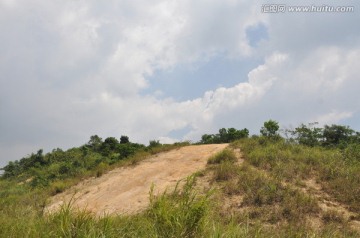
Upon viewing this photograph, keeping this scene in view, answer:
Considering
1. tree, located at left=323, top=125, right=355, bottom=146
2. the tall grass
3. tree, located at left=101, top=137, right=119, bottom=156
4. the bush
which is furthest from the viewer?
tree, located at left=101, top=137, right=119, bottom=156

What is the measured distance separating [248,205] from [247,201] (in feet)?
0.47

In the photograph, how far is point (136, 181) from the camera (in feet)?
46.4

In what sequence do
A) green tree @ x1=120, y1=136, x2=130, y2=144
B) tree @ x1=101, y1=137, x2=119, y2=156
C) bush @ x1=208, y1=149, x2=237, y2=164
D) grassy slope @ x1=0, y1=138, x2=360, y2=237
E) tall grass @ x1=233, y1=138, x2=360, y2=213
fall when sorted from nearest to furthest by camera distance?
1. grassy slope @ x1=0, y1=138, x2=360, y2=237
2. tall grass @ x1=233, y1=138, x2=360, y2=213
3. bush @ x1=208, y1=149, x2=237, y2=164
4. tree @ x1=101, y1=137, x2=119, y2=156
5. green tree @ x1=120, y1=136, x2=130, y2=144

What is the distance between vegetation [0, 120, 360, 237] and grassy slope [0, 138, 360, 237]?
0.01 metres

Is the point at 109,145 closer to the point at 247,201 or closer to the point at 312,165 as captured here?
the point at 312,165

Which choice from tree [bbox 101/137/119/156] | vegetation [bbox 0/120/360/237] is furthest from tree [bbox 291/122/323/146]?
tree [bbox 101/137/119/156]

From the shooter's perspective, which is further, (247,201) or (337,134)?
(337,134)

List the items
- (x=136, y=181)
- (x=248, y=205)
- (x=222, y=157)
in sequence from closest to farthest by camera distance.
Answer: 1. (x=248, y=205)
2. (x=222, y=157)
3. (x=136, y=181)

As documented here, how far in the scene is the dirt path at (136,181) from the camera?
489 inches

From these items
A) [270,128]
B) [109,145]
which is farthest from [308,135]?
[109,145]

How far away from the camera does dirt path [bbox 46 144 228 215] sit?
12.4 metres

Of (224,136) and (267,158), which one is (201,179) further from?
(224,136)

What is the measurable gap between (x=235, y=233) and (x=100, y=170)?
1262 centimetres

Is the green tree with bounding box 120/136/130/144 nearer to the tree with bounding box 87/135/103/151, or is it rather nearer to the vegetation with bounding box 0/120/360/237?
the tree with bounding box 87/135/103/151
